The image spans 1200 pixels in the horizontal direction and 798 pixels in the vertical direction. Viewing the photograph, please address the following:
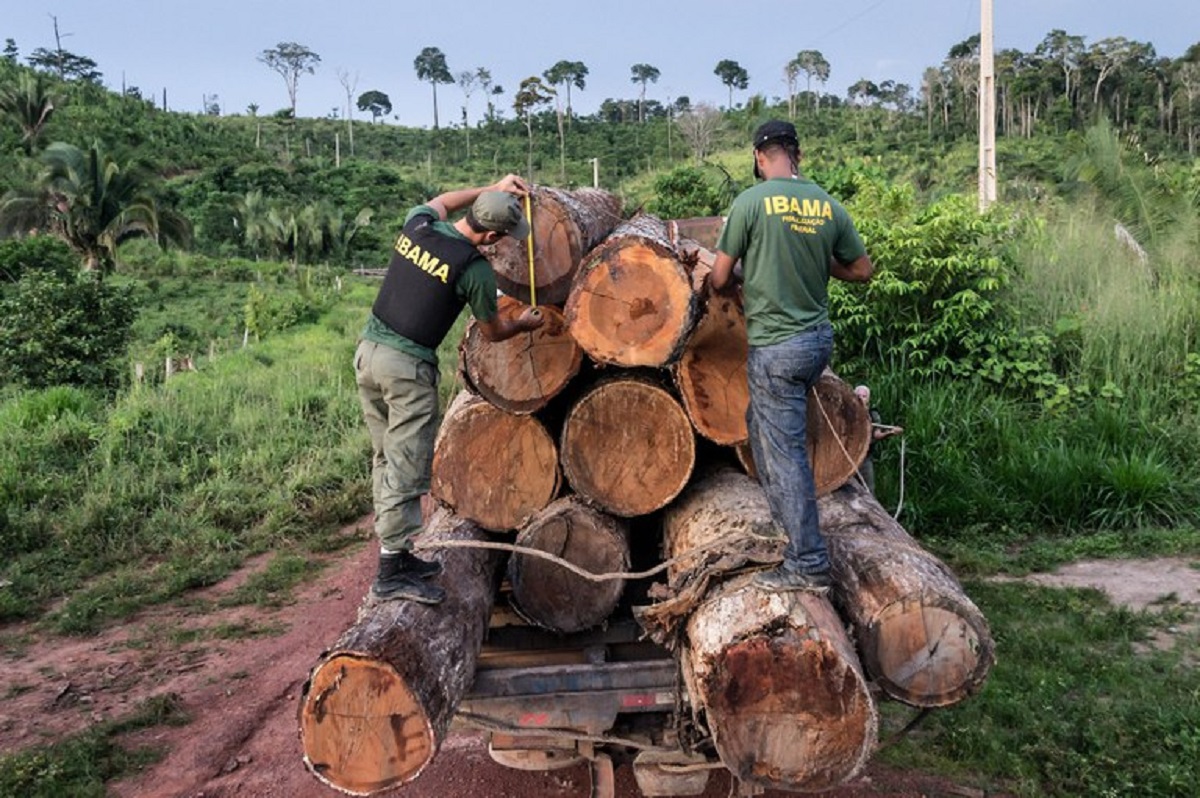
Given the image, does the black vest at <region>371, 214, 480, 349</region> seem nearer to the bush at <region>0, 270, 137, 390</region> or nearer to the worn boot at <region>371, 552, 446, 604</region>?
the worn boot at <region>371, 552, 446, 604</region>

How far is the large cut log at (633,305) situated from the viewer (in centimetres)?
333

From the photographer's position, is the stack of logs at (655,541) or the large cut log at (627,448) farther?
the large cut log at (627,448)

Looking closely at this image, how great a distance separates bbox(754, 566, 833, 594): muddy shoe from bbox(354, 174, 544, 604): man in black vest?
1.20 meters

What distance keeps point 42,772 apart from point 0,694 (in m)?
1.46

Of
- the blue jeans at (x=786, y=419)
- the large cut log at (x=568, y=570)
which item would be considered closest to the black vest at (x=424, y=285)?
the large cut log at (x=568, y=570)

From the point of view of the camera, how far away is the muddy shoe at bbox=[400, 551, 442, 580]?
310 cm

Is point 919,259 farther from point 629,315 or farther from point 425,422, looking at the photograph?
point 425,422

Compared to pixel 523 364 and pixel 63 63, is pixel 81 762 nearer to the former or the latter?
pixel 523 364

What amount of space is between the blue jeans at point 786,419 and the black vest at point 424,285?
3.70 ft

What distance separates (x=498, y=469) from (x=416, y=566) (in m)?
0.74

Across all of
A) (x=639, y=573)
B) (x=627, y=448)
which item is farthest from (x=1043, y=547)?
(x=639, y=573)

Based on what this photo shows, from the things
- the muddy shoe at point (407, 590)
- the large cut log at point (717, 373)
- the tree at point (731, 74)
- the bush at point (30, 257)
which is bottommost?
the muddy shoe at point (407, 590)

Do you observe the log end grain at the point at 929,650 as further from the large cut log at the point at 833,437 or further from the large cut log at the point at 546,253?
the large cut log at the point at 546,253

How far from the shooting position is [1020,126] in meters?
51.6
